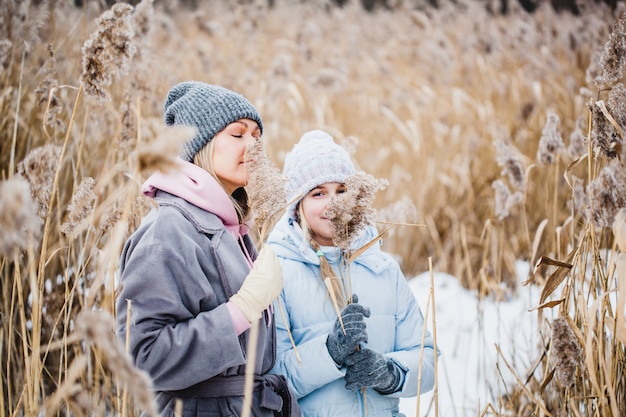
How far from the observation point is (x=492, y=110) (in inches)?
178

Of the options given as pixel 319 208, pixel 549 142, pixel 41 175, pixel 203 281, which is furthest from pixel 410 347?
pixel 41 175

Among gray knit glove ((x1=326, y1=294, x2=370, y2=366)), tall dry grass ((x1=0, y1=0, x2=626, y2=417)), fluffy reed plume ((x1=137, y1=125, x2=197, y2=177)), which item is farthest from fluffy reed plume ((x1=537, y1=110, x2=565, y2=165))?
fluffy reed plume ((x1=137, y1=125, x2=197, y2=177))

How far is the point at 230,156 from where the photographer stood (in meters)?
1.48

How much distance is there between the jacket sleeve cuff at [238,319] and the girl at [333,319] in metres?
0.21

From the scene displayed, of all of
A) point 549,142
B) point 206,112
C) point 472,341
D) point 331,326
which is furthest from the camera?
point 472,341

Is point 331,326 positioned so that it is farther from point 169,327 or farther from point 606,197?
point 606,197

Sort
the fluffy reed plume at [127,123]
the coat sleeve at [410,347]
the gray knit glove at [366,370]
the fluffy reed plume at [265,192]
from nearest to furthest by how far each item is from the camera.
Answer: the fluffy reed plume at [265,192] → the gray knit glove at [366,370] → the coat sleeve at [410,347] → the fluffy reed plume at [127,123]

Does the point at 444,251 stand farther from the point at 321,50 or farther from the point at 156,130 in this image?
the point at 321,50

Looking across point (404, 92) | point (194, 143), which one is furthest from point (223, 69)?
point (194, 143)

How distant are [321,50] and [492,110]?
2310 millimetres

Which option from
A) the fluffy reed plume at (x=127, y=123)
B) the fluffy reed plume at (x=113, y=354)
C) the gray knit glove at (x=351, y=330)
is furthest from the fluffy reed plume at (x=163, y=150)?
the fluffy reed plume at (x=127, y=123)

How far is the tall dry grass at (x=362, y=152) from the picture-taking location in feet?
4.16

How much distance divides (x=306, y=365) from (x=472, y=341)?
5.54 ft

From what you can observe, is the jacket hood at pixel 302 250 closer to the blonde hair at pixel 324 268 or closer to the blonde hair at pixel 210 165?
the blonde hair at pixel 324 268
